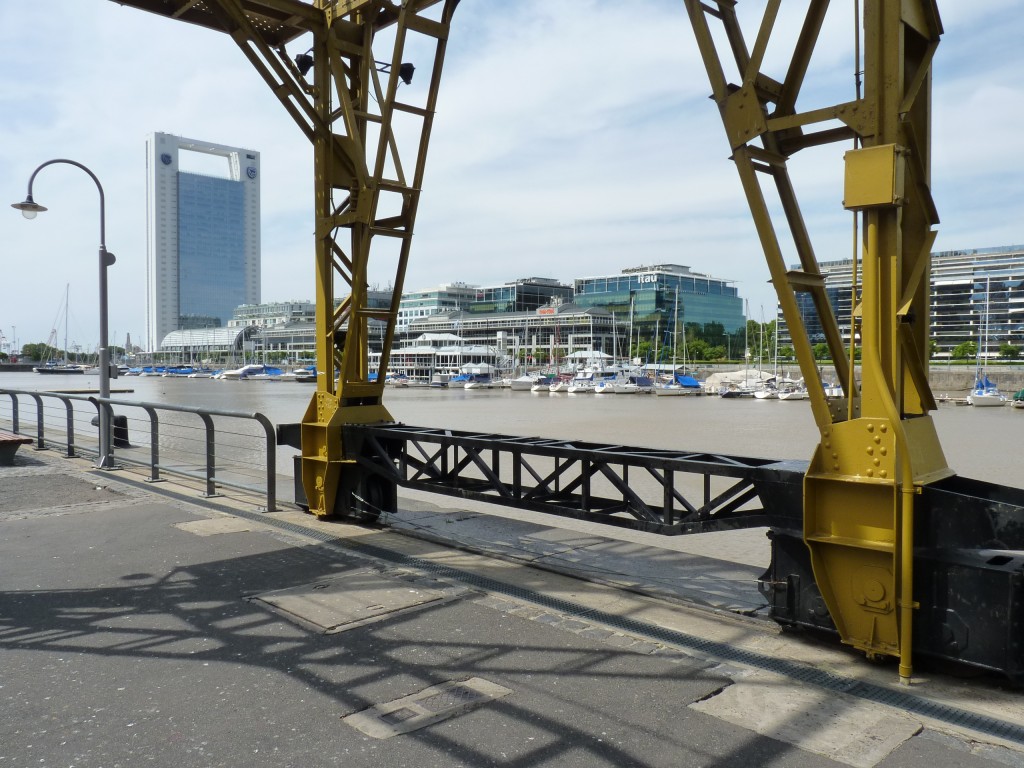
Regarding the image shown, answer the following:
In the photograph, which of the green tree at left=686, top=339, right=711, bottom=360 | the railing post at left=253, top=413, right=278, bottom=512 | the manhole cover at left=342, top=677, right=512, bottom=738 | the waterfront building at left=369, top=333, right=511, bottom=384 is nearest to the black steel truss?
the railing post at left=253, top=413, right=278, bottom=512

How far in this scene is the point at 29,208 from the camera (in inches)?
589

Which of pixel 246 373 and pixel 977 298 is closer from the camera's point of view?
pixel 246 373

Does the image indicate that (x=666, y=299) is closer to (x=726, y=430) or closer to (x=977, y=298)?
(x=977, y=298)

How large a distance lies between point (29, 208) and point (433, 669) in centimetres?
1463

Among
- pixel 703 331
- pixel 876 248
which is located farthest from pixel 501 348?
pixel 876 248

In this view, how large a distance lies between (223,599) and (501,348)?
143688 millimetres

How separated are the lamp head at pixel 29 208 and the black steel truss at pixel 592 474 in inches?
415

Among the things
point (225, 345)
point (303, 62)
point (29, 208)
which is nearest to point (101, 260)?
point (29, 208)

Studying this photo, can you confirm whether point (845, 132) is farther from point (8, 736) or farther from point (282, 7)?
point (282, 7)

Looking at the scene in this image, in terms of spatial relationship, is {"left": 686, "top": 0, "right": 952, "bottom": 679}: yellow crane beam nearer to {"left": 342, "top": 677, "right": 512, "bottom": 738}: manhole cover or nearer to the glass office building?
{"left": 342, "top": 677, "right": 512, "bottom": 738}: manhole cover

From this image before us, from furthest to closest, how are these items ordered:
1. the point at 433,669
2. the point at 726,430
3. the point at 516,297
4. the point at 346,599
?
the point at 516,297
the point at 726,430
the point at 346,599
the point at 433,669

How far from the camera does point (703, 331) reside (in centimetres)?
16262

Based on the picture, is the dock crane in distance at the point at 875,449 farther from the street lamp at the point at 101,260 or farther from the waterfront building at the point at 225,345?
the waterfront building at the point at 225,345

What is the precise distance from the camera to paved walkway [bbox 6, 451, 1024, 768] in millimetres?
3615
